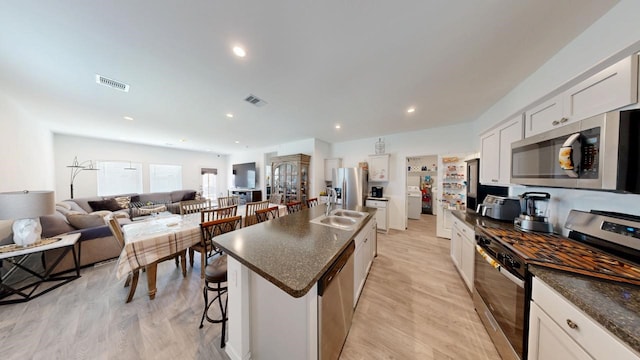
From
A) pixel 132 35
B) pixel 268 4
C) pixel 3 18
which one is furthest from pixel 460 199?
pixel 3 18

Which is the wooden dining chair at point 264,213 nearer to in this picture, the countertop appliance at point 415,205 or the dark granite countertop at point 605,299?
the dark granite countertop at point 605,299

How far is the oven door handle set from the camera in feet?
3.59

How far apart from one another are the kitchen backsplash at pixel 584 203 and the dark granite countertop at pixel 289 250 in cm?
176

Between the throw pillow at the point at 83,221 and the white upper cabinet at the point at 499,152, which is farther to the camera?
the throw pillow at the point at 83,221

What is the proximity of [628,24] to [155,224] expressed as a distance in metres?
4.77

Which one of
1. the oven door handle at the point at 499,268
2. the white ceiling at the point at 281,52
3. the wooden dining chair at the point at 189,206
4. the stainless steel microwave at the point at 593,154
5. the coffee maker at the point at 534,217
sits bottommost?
the oven door handle at the point at 499,268

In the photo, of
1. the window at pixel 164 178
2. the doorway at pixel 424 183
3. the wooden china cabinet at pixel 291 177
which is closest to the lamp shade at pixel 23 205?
the wooden china cabinet at pixel 291 177

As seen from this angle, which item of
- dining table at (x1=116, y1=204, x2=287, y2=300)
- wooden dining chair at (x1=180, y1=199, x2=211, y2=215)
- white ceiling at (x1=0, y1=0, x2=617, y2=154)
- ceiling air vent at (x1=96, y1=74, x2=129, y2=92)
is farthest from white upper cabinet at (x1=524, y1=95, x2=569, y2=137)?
wooden dining chair at (x1=180, y1=199, x2=211, y2=215)

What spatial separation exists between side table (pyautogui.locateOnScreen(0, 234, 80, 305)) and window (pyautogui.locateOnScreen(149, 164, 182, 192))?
4.10m

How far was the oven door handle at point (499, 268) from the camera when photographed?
3.59 feet

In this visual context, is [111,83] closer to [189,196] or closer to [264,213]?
[264,213]

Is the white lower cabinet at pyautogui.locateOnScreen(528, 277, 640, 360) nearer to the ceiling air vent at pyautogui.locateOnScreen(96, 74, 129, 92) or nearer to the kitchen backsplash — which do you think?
the kitchen backsplash

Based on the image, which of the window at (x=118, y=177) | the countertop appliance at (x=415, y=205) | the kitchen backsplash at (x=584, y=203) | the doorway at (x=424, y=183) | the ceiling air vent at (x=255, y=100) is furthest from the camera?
the doorway at (x=424, y=183)

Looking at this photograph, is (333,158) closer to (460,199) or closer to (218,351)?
(460,199)
